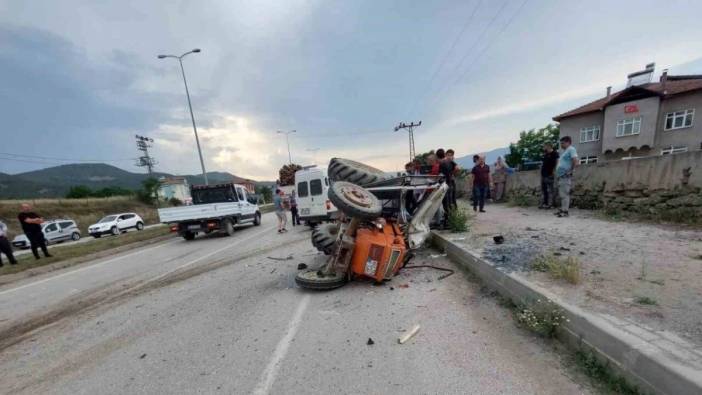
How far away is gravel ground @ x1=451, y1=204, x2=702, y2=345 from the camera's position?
7.42ft

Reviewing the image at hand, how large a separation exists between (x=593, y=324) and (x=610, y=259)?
2.02m

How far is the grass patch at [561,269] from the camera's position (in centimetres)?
288

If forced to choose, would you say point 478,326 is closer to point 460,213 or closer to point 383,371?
A: point 383,371

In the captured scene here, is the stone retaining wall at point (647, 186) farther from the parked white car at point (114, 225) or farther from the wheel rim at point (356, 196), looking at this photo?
the parked white car at point (114, 225)

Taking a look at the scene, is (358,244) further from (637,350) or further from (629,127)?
(629,127)

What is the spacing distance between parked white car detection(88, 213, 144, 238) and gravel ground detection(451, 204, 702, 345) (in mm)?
24125

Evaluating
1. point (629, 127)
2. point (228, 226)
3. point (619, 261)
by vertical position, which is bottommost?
point (228, 226)

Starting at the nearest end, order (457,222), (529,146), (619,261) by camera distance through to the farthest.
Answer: (619,261)
(457,222)
(529,146)

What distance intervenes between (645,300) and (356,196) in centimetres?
314

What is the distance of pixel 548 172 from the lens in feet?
24.6

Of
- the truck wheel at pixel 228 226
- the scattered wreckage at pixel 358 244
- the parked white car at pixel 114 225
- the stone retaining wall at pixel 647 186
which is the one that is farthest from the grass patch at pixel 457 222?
the parked white car at pixel 114 225

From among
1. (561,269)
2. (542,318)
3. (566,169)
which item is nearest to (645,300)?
(561,269)

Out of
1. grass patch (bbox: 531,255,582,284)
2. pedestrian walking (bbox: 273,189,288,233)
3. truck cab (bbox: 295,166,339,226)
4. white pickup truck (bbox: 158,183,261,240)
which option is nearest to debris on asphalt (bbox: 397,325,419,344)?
grass patch (bbox: 531,255,582,284)

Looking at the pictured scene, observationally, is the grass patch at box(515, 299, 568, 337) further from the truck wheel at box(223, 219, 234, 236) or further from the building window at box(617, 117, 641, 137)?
the building window at box(617, 117, 641, 137)
